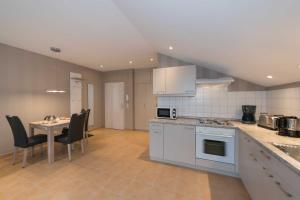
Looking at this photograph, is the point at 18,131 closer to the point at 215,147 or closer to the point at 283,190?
the point at 215,147

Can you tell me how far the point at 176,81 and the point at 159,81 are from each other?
39 centimetres

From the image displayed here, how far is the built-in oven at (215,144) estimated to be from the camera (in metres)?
2.49

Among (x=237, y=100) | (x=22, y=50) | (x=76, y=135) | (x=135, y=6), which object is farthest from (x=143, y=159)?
(x=22, y=50)

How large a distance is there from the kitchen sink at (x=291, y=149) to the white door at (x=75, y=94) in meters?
5.32

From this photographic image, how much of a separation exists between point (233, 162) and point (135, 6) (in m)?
2.80

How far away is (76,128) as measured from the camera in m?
3.27

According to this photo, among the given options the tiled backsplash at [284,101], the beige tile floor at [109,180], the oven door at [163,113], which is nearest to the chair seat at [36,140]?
the beige tile floor at [109,180]

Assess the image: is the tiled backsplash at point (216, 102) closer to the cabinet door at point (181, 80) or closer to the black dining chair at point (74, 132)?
the cabinet door at point (181, 80)

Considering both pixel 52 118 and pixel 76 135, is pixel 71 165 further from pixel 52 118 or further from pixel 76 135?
pixel 52 118

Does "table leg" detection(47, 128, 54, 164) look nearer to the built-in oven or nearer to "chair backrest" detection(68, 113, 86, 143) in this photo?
"chair backrest" detection(68, 113, 86, 143)

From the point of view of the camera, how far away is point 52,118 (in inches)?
141

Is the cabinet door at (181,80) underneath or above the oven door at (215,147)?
above

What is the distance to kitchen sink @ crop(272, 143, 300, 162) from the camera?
1.23 meters

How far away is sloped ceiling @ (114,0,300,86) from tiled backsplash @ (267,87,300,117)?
23 cm
